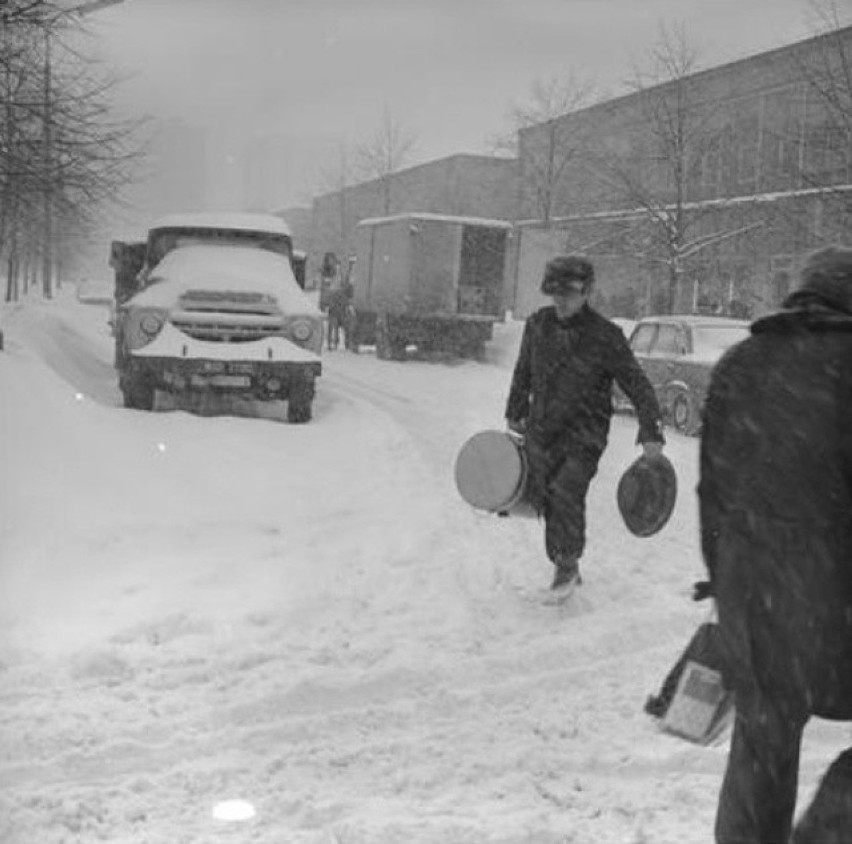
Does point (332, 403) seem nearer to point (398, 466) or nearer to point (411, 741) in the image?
point (398, 466)

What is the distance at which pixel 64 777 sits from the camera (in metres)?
3.96

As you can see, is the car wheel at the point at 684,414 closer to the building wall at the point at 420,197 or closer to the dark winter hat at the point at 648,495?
the dark winter hat at the point at 648,495

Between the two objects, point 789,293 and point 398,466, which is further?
point 398,466

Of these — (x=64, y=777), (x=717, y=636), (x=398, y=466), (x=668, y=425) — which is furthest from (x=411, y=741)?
(x=668, y=425)

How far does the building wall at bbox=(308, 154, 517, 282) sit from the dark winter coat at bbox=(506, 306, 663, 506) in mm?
35994

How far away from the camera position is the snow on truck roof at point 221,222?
1372 cm

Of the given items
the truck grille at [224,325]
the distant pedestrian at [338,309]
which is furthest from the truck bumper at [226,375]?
the distant pedestrian at [338,309]

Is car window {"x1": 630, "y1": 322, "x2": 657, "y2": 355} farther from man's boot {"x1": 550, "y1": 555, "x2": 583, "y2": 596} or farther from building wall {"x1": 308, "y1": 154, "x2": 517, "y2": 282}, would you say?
building wall {"x1": 308, "y1": 154, "x2": 517, "y2": 282}

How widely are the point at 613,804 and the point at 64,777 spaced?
6.24 ft

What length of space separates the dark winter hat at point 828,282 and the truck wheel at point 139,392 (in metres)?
9.78

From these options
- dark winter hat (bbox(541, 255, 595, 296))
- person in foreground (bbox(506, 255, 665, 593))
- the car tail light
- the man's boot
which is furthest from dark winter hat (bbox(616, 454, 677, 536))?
the car tail light

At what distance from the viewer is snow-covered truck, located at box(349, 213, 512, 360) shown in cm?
2473

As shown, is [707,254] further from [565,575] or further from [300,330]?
[565,575]

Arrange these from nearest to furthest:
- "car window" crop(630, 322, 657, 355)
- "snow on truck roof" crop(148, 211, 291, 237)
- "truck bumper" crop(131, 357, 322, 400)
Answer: "truck bumper" crop(131, 357, 322, 400)
"snow on truck roof" crop(148, 211, 291, 237)
"car window" crop(630, 322, 657, 355)
